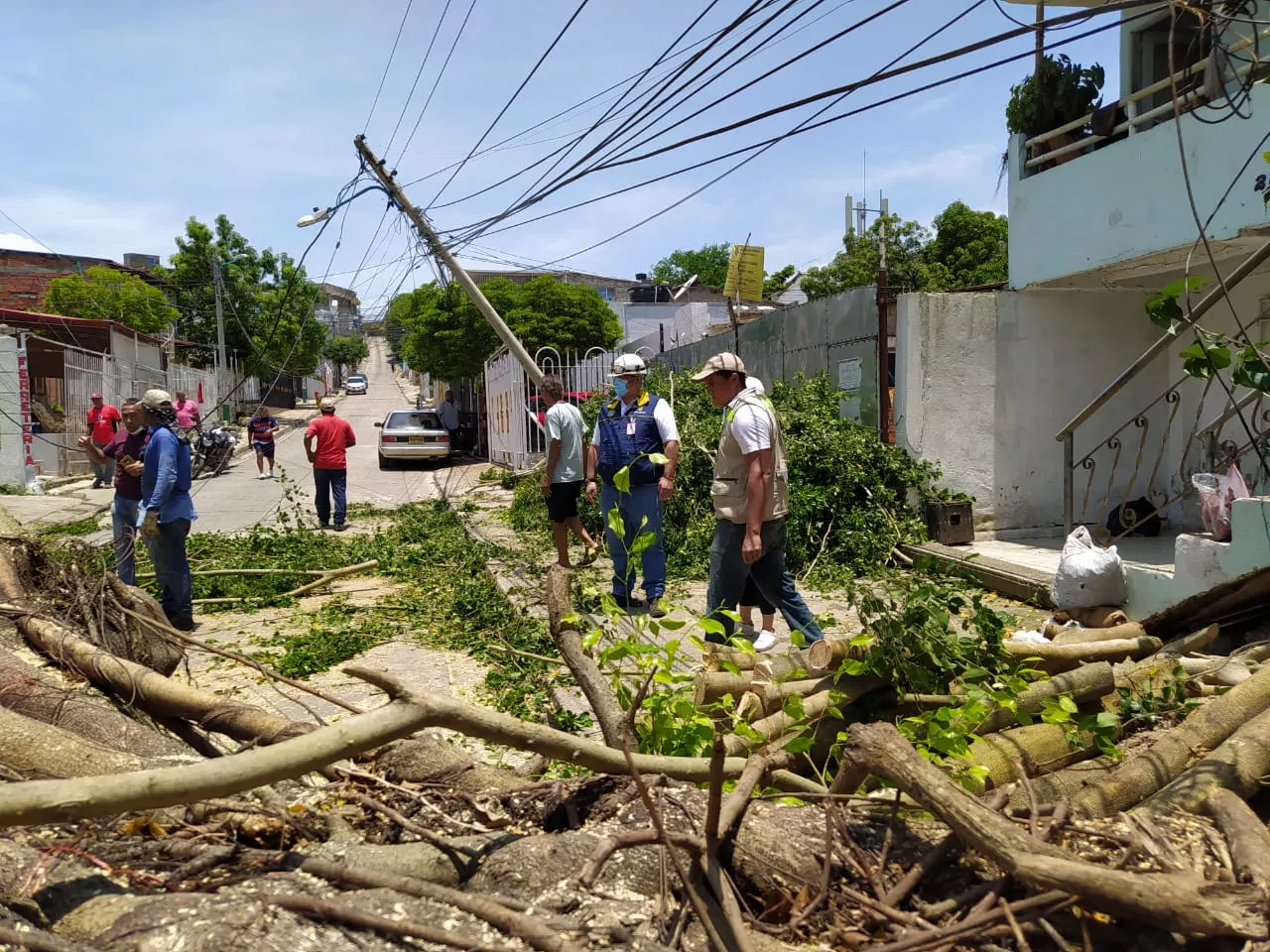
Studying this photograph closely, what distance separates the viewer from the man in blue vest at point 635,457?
6.77 meters

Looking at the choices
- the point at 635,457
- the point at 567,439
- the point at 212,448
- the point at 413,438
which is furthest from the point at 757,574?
the point at 212,448

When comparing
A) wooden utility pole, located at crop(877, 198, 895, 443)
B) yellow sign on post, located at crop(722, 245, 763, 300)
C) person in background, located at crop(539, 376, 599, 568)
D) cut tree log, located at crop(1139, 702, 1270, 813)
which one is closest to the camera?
cut tree log, located at crop(1139, 702, 1270, 813)

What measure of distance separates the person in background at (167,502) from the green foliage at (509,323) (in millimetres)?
22677

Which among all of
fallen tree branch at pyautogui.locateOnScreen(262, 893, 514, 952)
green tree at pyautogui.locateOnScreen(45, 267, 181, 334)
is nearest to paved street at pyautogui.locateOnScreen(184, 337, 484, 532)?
green tree at pyautogui.locateOnScreen(45, 267, 181, 334)

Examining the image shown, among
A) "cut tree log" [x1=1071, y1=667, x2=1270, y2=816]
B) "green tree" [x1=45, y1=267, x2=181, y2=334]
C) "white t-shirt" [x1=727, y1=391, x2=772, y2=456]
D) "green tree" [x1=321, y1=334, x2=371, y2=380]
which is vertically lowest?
"cut tree log" [x1=1071, y1=667, x2=1270, y2=816]

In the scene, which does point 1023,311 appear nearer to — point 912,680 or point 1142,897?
point 912,680

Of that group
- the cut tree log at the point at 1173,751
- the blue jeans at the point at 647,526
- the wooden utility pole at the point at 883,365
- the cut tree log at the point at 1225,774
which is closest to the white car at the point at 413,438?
the wooden utility pole at the point at 883,365

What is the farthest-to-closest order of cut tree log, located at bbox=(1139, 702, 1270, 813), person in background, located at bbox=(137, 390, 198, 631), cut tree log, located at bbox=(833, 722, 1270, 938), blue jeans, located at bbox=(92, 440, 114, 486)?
1. blue jeans, located at bbox=(92, 440, 114, 486)
2. person in background, located at bbox=(137, 390, 198, 631)
3. cut tree log, located at bbox=(1139, 702, 1270, 813)
4. cut tree log, located at bbox=(833, 722, 1270, 938)

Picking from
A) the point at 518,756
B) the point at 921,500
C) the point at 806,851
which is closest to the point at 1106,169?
the point at 921,500

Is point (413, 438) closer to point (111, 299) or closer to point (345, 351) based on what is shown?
point (111, 299)

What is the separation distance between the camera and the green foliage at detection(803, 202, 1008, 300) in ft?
108

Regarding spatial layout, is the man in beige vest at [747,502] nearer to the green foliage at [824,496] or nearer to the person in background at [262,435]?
the green foliage at [824,496]

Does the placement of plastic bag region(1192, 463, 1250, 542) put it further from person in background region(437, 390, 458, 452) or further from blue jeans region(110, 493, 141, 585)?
person in background region(437, 390, 458, 452)

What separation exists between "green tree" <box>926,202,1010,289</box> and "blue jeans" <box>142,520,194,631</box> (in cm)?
3073
